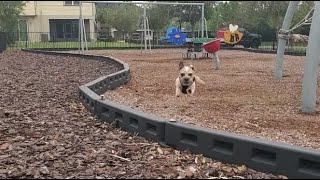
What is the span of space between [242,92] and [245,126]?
3.47 m

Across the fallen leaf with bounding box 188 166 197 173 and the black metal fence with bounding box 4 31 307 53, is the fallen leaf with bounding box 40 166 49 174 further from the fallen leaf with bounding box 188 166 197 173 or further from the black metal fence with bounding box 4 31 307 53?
the black metal fence with bounding box 4 31 307 53

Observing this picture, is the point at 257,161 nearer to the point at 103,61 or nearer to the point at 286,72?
the point at 286,72

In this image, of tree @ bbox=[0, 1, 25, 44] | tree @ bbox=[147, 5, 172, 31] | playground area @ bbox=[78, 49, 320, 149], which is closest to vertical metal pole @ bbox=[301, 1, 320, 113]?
playground area @ bbox=[78, 49, 320, 149]

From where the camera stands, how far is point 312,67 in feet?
23.3

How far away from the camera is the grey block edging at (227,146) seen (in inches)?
142

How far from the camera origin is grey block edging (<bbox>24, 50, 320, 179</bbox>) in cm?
360

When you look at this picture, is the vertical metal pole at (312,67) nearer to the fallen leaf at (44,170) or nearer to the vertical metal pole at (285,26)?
the vertical metal pole at (285,26)

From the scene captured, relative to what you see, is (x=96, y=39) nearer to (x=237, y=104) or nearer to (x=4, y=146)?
(x=237, y=104)

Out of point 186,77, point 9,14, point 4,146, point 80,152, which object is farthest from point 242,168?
point 9,14

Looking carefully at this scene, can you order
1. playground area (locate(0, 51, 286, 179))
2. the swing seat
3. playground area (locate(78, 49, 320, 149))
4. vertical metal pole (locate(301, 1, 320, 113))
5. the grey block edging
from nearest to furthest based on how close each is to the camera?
1. the grey block edging
2. playground area (locate(0, 51, 286, 179))
3. playground area (locate(78, 49, 320, 149))
4. vertical metal pole (locate(301, 1, 320, 113))
5. the swing seat

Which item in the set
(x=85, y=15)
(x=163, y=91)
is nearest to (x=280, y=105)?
(x=163, y=91)

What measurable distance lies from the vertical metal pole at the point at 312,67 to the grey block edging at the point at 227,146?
3024 millimetres

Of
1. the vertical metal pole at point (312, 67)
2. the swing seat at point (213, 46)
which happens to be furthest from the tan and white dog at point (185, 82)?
the swing seat at point (213, 46)

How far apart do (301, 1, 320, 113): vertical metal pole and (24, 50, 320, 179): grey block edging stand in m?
3.02
